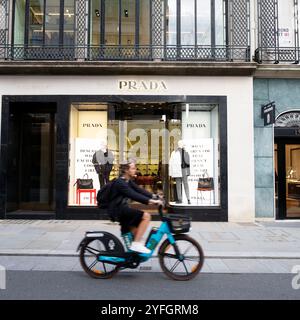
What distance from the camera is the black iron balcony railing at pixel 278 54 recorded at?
42.8 ft

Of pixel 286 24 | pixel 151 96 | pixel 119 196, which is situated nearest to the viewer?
pixel 119 196

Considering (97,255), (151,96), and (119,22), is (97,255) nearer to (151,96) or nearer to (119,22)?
(151,96)

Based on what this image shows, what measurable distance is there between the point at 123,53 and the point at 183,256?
29.3 ft

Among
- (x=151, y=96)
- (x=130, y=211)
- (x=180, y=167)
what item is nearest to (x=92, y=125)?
(x=151, y=96)

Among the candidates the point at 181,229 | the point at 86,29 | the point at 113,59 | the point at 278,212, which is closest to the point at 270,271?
the point at 181,229

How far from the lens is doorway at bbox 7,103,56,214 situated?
13.6 m

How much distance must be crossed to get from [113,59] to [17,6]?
3.90 m

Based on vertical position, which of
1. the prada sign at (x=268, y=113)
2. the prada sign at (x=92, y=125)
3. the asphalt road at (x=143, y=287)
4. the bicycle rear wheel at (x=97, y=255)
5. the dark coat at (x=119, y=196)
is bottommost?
the asphalt road at (x=143, y=287)

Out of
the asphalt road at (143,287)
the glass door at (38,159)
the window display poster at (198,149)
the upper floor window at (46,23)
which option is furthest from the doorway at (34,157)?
the asphalt road at (143,287)

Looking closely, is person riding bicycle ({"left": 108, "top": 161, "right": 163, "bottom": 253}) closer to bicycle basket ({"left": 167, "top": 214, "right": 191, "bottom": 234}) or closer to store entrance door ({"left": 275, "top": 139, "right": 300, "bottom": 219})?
bicycle basket ({"left": 167, "top": 214, "right": 191, "bottom": 234})

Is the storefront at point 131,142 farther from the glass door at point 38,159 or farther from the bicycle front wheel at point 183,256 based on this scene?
the bicycle front wheel at point 183,256

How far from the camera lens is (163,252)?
20.0ft

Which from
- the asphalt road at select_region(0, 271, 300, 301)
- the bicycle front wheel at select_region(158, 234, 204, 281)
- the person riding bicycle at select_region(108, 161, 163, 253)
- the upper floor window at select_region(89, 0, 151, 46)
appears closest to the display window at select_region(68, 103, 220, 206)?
the upper floor window at select_region(89, 0, 151, 46)

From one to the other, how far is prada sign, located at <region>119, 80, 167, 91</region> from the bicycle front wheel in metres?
7.70
